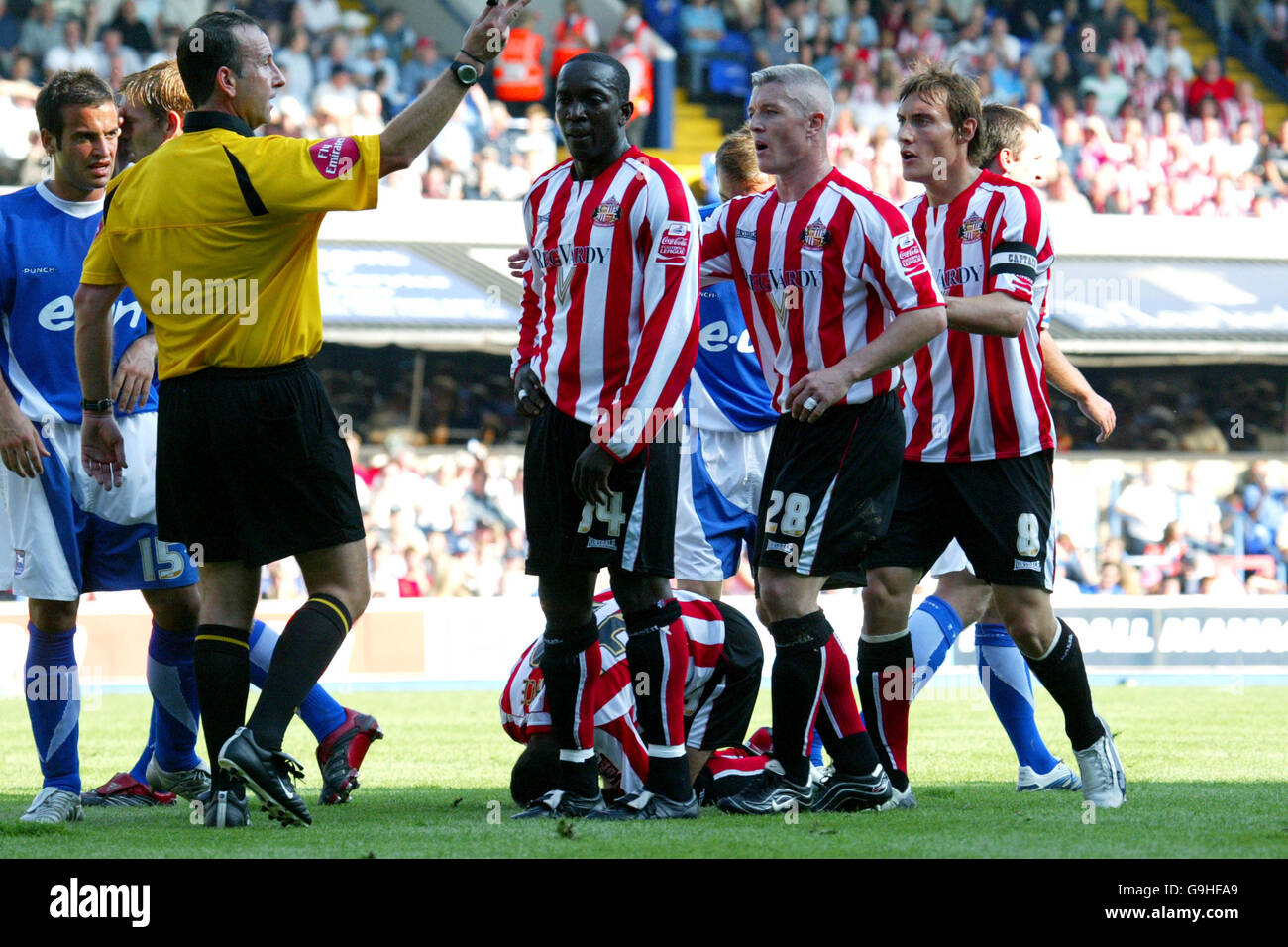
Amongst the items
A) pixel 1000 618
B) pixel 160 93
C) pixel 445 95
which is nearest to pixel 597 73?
pixel 445 95

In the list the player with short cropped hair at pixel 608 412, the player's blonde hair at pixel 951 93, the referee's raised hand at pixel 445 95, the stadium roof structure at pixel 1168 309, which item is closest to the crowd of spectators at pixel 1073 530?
the stadium roof structure at pixel 1168 309

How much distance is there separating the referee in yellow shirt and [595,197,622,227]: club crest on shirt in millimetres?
576

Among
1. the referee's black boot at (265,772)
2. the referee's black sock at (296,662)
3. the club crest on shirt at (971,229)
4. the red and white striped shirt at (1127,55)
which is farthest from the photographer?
the red and white striped shirt at (1127,55)

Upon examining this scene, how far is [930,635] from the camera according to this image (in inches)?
222

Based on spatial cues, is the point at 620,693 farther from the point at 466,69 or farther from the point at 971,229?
the point at 466,69

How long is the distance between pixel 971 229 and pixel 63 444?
2.97m

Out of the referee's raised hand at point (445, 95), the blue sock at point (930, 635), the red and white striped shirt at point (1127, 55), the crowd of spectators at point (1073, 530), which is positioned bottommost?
the crowd of spectators at point (1073, 530)

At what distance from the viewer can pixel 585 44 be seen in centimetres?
1889

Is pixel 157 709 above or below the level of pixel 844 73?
below

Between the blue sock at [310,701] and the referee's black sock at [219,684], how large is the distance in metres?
0.82

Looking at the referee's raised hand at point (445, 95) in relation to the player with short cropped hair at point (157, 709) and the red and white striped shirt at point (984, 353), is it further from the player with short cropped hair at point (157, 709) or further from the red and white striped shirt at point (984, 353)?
the red and white striped shirt at point (984, 353)

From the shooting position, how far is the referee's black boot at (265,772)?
425 centimetres
